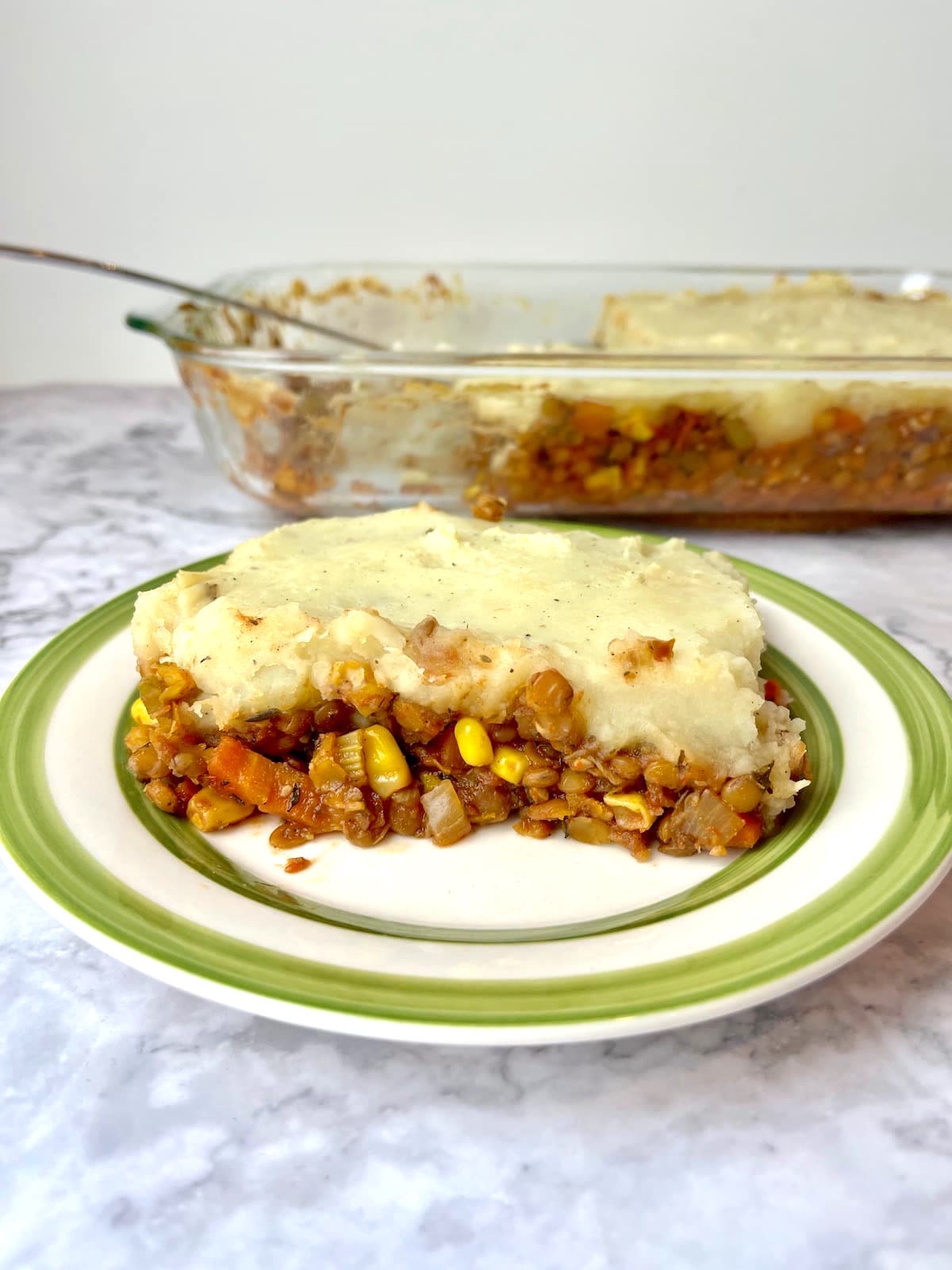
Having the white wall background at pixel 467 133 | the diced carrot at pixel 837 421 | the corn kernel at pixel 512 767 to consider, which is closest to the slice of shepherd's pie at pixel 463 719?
the corn kernel at pixel 512 767

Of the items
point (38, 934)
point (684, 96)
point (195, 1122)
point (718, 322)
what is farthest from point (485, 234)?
point (195, 1122)

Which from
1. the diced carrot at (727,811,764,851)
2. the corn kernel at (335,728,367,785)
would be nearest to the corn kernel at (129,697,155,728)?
the corn kernel at (335,728,367,785)

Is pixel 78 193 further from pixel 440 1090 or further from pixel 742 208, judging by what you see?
pixel 440 1090

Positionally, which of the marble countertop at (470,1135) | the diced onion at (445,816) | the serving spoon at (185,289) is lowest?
the marble countertop at (470,1135)

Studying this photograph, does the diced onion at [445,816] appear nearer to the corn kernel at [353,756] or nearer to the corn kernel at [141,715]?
the corn kernel at [353,756]

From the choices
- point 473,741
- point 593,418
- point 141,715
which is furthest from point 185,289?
point 473,741

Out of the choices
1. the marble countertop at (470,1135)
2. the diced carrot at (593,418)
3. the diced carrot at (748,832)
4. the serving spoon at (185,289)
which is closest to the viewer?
the marble countertop at (470,1135)

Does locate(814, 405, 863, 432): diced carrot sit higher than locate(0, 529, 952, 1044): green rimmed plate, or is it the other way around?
locate(814, 405, 863, 432): diced carrot

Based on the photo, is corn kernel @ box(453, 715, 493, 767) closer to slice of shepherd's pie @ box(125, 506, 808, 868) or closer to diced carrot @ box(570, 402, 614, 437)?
slice of shepherd's pie @ box(125, 506, 808, 868)
